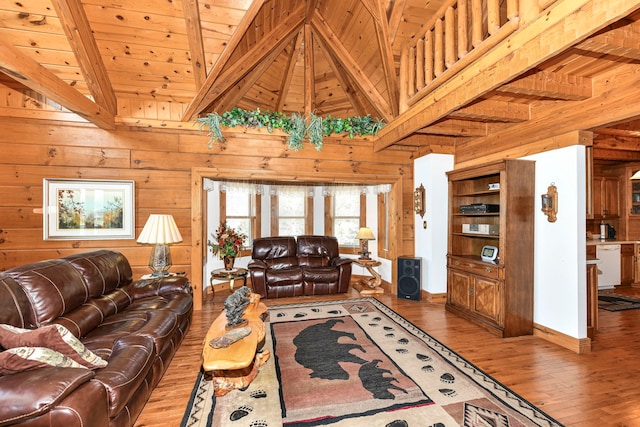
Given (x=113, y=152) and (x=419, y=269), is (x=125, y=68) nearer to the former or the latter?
(x=113, y=152)

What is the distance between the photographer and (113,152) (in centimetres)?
421

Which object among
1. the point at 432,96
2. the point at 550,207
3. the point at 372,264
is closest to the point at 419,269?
the point at 372,264

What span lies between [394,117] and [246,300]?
3.23m

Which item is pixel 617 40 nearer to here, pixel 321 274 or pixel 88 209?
pixel 321 274

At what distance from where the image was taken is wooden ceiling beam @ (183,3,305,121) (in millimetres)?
3898

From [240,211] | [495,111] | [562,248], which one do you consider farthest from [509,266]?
[240,211]

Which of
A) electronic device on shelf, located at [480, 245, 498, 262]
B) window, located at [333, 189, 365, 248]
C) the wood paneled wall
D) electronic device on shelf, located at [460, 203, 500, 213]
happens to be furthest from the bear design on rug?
window, located at [333, 189, 365, 248]

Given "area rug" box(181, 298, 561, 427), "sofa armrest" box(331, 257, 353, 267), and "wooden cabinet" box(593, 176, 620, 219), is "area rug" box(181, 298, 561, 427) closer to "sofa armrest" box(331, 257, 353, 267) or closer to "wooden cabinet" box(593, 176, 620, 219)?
"sofa armrest" box(331, 257, 353, 267)

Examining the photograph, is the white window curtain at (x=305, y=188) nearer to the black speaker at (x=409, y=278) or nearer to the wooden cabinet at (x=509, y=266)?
the black speaker at (x=409, y=278)

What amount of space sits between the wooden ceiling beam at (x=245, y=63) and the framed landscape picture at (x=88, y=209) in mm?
1490

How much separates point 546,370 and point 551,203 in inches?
68.2

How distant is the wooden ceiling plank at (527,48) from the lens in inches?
64.1

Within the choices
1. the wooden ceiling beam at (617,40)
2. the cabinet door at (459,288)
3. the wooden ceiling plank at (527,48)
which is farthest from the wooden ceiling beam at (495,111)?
the cabinet door at (459,288)

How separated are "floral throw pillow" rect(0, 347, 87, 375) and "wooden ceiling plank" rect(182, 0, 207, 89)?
129 inches
